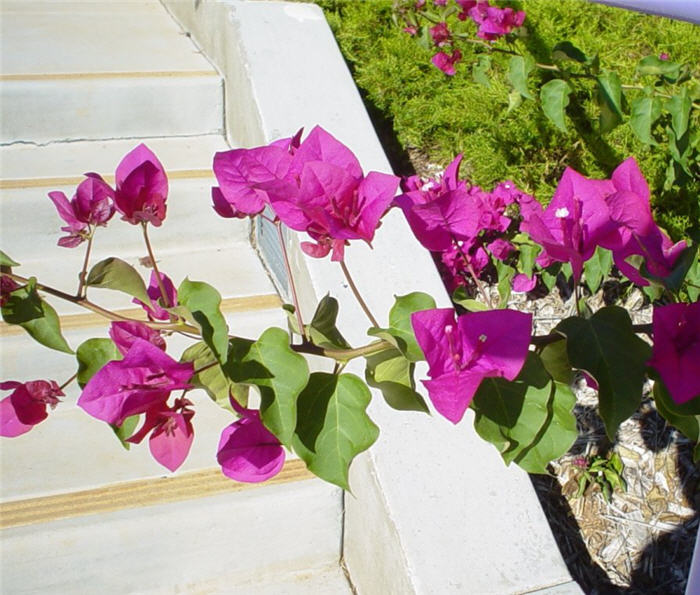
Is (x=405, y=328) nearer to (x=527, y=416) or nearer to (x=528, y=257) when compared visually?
(x=527, y=416)

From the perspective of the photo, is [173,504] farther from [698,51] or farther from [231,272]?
[698,51]

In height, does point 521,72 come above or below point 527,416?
below

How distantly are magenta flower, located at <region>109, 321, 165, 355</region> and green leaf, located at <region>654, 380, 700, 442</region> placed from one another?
0.37m

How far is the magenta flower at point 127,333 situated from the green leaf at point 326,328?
0.12 metres

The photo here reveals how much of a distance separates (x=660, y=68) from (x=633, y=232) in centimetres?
120

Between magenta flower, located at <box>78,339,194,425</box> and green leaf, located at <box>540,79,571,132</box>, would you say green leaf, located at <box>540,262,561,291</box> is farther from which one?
magenta flower, located at <box>78,339,194,425</box>

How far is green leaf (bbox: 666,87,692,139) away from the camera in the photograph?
1.49 metres

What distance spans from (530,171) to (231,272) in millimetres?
794

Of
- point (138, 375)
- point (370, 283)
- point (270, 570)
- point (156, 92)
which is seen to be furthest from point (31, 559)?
point (156, 92)

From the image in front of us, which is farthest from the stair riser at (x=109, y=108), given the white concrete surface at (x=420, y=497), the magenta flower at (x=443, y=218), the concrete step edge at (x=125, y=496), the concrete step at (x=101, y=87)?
the magenta flower at (x=443, y=218)

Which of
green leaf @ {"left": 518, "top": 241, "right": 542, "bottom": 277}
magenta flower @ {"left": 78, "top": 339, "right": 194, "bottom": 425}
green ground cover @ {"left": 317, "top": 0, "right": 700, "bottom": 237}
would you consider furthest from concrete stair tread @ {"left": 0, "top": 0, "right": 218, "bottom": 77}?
magenta flower @ {"left": 78, "top": 339, "right": 194, "bottom": 425}

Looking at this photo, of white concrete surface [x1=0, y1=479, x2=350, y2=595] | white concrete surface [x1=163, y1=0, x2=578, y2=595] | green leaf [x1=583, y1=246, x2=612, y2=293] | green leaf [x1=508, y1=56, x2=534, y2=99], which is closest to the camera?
white concrete surface [x1=163, y1=0, x2=578, y2=595]

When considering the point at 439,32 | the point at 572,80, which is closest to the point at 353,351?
the point at 439,32

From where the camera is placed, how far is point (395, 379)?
602 mm
